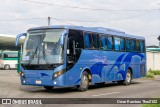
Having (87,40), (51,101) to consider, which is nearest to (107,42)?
(87,40)

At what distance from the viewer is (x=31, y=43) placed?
1888 cm

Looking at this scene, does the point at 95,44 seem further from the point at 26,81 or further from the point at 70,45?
the point at 26,81

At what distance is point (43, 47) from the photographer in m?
18.3

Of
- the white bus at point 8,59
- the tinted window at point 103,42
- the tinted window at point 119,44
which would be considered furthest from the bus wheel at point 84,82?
the white bus at point 8,59

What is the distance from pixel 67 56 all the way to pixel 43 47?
1.20 metres

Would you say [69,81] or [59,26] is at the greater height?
[59,26]

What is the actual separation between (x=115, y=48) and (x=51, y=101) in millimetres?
9354

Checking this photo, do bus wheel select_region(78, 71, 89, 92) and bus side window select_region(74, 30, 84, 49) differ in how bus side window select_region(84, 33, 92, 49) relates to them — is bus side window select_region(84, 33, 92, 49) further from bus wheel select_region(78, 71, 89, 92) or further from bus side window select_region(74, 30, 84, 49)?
bus wheel select_region(78, 71, 89, 92)

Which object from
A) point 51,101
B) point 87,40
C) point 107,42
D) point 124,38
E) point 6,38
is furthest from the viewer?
point 6,38

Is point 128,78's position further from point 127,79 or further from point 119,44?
point 119,44

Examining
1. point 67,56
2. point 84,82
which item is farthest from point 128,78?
point 67,56

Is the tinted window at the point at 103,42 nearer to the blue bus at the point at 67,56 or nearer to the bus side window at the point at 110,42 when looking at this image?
the blue bus at the point at 67,56

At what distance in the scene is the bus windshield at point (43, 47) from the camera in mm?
18047

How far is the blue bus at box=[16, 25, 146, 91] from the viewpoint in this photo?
18047 millimetres
